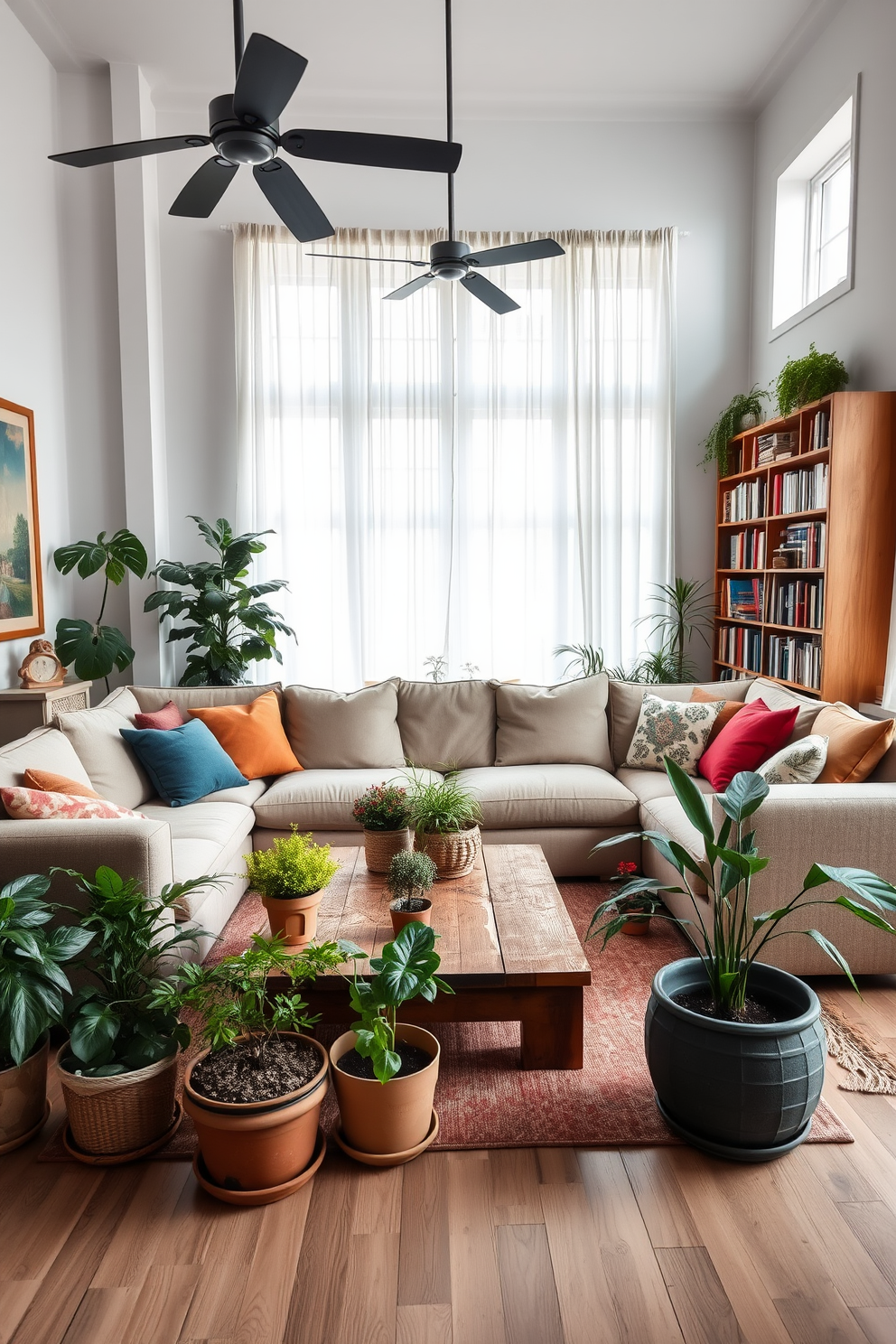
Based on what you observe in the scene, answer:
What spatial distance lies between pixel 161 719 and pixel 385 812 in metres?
1.53

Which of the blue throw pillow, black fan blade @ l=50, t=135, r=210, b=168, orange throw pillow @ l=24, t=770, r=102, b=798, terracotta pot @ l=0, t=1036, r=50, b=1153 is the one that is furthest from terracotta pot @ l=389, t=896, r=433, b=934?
→ black fan blade @ l=50, t=135, r=210, b=168

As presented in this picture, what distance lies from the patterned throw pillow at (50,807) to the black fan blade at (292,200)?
1.88 m

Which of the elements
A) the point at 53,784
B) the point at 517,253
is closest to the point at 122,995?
the point at 53,784

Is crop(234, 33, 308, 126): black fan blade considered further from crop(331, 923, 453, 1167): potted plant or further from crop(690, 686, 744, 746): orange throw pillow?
crop(690, 686, 744, 746): orange throw pillow

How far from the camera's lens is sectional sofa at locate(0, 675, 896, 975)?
2648 millimetres

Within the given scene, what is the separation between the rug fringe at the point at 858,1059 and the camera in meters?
2.23

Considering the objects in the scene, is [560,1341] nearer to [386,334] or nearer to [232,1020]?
[232,1020]

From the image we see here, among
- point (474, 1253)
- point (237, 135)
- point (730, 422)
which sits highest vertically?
point (237, 135)

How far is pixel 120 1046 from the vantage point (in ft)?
6.44

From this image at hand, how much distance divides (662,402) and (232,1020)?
458 cm

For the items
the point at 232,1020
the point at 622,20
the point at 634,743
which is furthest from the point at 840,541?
the point at 232,1020

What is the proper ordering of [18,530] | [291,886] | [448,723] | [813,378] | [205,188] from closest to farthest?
1. [291,886]
2. [205,188]
3. [813,378]
4. [448,723]
5. [18,530]

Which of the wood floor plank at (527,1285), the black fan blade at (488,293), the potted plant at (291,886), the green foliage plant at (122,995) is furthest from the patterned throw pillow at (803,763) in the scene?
the black fan blade at (488,293)

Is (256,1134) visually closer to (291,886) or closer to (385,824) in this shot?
(291,886)
